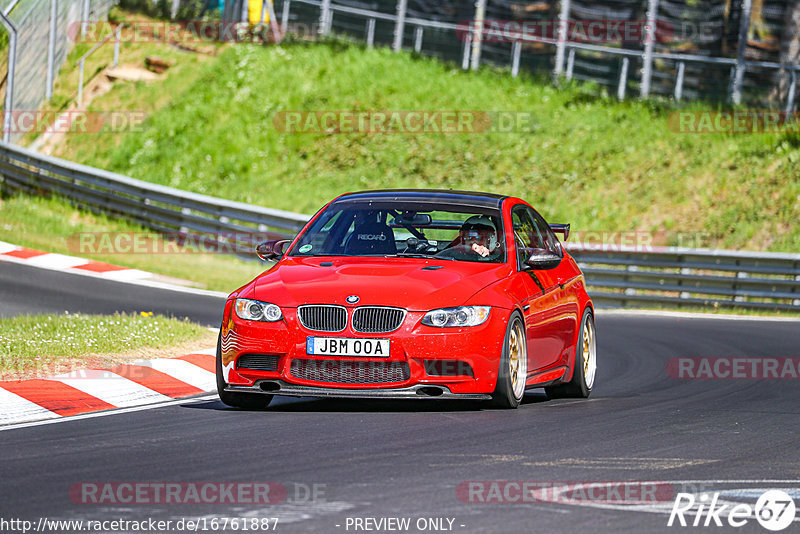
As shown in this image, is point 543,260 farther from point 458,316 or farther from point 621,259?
point 621,259

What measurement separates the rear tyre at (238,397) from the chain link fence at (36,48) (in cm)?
2253

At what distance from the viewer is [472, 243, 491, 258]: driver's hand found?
387 inches

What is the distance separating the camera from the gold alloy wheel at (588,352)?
10.8 metres

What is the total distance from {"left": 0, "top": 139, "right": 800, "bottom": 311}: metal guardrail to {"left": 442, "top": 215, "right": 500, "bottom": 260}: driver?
12.2m

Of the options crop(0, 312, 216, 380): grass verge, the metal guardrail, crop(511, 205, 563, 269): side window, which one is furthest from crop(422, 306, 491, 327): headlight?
the metal guardrail

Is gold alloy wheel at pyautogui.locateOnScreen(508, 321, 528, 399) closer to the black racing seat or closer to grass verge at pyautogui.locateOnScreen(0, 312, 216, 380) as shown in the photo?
the black racing seat

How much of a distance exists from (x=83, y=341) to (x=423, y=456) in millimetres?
5177

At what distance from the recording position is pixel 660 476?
6.79 metres

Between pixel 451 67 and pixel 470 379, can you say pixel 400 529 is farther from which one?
pixel 451 67

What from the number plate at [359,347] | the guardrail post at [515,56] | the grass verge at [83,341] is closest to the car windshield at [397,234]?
the number plate at [359,347]

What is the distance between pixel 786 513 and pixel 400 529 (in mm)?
1765

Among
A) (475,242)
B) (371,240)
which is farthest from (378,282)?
(475,242)

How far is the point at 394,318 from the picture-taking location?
8703 mm

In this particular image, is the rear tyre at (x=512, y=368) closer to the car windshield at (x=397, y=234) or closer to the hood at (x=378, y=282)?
the hood at (x=378, y=282)
